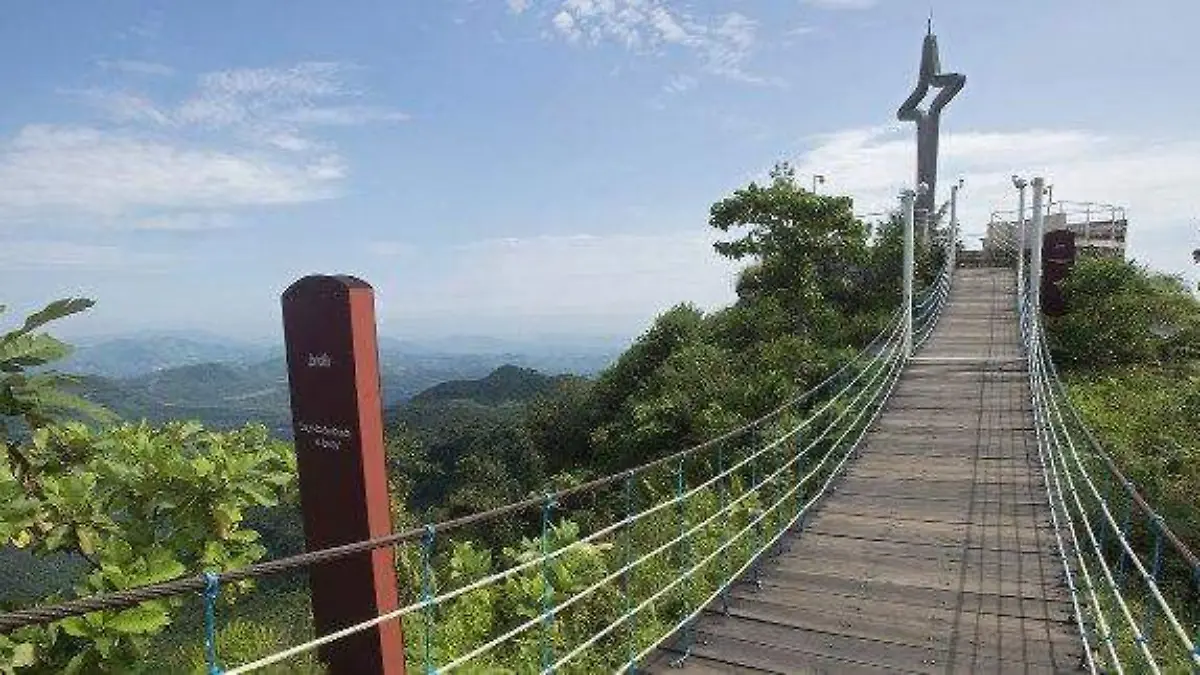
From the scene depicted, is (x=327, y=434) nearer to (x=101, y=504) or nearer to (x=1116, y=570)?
(x=101, y=504)

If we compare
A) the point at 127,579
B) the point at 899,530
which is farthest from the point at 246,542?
the point at 899,530

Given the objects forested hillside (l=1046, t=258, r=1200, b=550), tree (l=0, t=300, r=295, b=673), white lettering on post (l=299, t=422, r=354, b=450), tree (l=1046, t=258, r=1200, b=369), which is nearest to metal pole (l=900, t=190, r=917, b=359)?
forested hillside (l=1046, t=258, r=1200, b=550)

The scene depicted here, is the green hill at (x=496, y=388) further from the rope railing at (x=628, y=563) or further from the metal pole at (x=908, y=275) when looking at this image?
the rope railing at (x=628, y=563)

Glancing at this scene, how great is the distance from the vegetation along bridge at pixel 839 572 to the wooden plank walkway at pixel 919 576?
20 millimetres

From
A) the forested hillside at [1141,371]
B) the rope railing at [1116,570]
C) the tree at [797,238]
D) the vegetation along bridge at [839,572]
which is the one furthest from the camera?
the tree at [797,238]

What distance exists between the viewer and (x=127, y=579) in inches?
95.7

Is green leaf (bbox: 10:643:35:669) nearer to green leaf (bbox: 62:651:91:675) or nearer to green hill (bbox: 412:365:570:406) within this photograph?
green leaf (bbox: 62:651:91:675)

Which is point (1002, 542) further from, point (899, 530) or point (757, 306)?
point (757, 306)

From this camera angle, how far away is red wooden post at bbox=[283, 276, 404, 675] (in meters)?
3.63

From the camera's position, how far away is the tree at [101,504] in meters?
2.36

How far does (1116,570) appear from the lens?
733 centimetres

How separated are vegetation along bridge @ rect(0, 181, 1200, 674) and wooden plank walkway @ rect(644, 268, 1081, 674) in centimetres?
2

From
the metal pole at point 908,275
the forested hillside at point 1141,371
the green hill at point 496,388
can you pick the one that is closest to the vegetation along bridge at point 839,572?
the forested hillside at point 1141,371

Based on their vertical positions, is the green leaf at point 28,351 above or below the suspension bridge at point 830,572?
above
